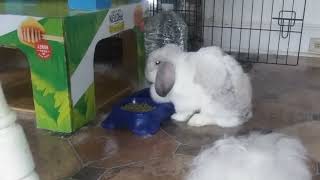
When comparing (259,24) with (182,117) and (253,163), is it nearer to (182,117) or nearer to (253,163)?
(182,117)

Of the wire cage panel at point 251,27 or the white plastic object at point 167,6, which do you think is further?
the wire cage panel at point 251,27

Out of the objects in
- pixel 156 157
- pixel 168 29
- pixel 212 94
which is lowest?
pixel 156 157

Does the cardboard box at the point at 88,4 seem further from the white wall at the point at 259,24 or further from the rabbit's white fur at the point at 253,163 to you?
the white wall at the point at 259,24

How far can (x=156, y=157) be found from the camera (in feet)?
3.59

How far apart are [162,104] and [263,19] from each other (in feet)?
3.91

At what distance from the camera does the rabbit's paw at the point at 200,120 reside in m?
1.31

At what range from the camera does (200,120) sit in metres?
1.31

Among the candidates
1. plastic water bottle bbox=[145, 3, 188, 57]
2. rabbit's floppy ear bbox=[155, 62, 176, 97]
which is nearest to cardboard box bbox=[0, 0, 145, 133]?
rabbit's floppy ear bbox=[155, 62, 176, 97]

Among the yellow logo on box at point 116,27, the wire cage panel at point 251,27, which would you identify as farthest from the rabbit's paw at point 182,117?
the wire cage panel at point 251,27

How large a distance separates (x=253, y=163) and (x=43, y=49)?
2.42 ft

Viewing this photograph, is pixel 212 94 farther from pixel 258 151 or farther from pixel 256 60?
pixel 256 60

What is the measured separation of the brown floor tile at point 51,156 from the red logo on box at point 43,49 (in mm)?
247

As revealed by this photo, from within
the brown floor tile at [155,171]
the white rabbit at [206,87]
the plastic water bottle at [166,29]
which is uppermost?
the plastic water bottle at [166,29]

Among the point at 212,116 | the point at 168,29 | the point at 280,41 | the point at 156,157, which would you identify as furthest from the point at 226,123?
the point at 280,41
